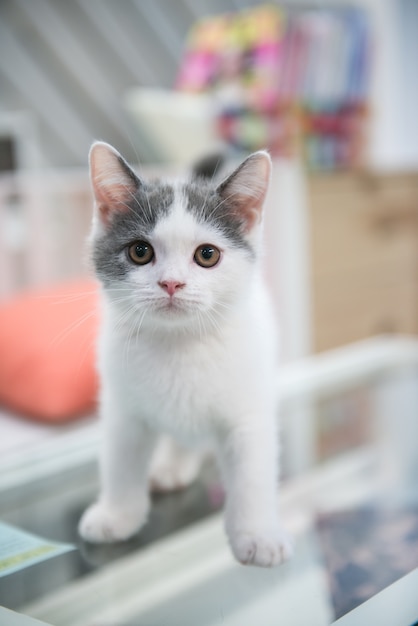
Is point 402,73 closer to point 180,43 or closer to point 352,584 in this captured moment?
point 180,43

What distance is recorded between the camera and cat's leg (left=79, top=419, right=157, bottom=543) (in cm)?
67

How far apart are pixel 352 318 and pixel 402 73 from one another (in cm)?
125

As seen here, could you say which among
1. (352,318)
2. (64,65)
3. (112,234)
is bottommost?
(352,318)

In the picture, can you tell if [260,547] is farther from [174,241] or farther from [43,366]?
[43,366]

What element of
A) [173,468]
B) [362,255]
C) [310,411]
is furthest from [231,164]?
[362,255]

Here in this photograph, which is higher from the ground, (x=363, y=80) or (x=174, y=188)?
(x=363, y=80)

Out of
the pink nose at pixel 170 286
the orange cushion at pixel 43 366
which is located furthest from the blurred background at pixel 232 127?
the pink nose at pixel 170 286

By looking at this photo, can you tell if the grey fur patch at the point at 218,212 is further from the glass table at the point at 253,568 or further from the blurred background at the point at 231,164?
the blurred background at the point at 231,164

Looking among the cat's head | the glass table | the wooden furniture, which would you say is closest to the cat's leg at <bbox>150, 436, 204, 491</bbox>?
the glass table

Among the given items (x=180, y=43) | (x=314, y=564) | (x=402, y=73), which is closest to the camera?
(x=314, y=564)

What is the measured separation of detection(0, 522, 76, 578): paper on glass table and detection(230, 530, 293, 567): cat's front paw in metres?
0.19

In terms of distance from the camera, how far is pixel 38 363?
128cm

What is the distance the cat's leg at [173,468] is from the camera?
0.82m

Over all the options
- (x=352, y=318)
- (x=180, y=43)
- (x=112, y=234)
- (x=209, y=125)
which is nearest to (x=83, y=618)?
(x=112, y=234)
